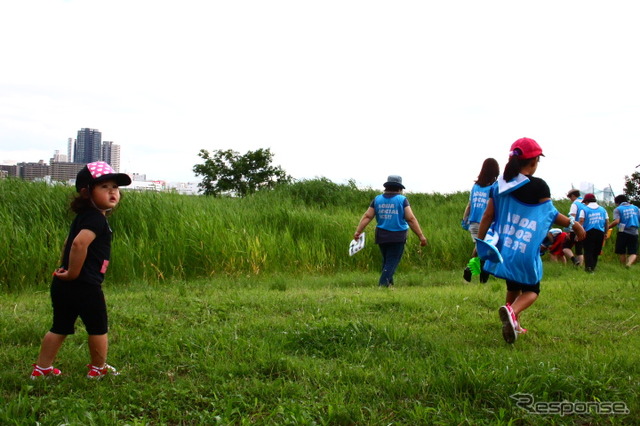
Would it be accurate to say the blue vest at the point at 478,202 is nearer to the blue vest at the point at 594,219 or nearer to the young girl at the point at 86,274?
the blue vest at the point at 594,219

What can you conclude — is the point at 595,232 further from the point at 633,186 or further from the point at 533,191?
the point at 633,186

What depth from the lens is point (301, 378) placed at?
397 centimetres

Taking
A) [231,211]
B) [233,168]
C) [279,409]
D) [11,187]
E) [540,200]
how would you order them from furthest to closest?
[233,168]
[231,211]
[11,187]
[540,200]
[279,409]

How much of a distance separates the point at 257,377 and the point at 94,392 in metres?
1.06

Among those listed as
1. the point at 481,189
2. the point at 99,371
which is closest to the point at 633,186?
the point at 481,189

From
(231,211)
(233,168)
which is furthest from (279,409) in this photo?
(233,168)

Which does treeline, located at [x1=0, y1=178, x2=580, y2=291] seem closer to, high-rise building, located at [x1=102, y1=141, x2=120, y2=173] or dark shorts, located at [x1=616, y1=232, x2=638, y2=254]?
dark shorts, located at [x1=616, y1=232, x2=638, y2=254]

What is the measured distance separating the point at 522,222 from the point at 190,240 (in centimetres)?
706

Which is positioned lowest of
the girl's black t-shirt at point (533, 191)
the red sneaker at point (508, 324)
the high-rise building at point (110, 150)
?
the red sneaker at point (508, 324)

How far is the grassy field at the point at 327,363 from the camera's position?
3404 mm

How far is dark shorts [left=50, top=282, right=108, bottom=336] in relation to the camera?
3896 millimetres

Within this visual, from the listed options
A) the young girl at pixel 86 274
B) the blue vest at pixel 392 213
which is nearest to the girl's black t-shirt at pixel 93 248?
the young girl at pixel 86 274

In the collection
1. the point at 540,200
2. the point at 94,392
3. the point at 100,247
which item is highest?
the point at 540,200

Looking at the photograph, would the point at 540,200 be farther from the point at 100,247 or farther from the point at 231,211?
the point at 231,211
